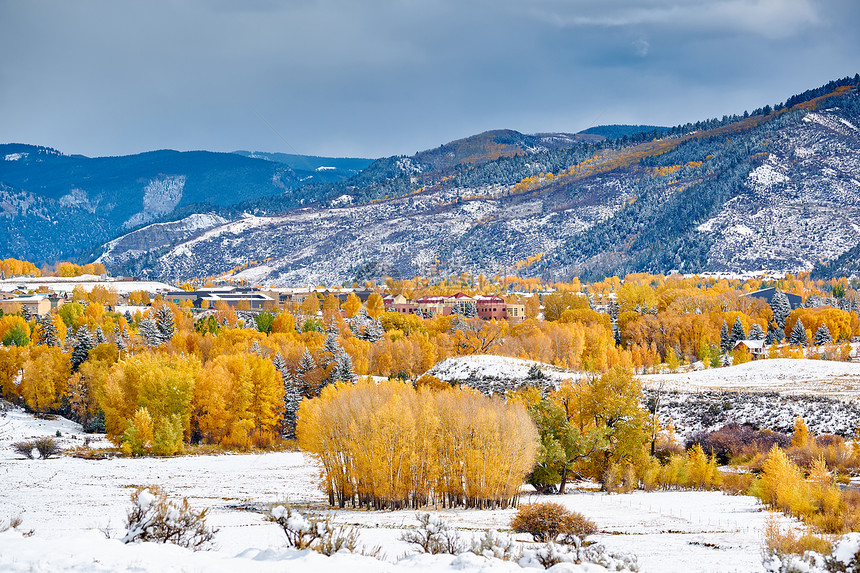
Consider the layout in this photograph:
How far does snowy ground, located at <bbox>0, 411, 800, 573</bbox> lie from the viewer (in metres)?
19.9

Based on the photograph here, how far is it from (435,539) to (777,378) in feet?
252

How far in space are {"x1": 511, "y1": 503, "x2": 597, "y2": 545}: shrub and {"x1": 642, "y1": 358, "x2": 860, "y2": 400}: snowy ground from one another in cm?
5536

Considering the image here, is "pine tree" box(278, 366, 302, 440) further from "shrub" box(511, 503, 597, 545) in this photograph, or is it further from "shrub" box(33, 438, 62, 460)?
"shrub" box(511, 503, 597, 545)

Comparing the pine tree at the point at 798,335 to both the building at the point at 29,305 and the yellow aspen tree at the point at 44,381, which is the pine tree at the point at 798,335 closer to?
the yellow aspen tree at the point at 44,381

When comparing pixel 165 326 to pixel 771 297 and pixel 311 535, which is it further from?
pixel 771 297

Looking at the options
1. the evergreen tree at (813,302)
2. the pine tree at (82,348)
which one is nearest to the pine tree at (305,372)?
the pine tree at (82,348)

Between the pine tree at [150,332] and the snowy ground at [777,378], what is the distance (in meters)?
64.1

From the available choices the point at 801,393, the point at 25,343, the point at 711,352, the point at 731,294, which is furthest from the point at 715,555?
the point at 731,294

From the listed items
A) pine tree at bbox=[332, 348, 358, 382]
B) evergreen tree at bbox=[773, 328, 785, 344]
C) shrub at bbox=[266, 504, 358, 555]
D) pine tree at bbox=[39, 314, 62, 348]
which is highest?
shrub at bbox=[266, 504, 358, 555]

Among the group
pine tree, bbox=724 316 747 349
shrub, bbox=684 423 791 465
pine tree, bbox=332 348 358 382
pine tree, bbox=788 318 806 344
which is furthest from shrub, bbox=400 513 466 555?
pine tree, bbox=788 318 806 344

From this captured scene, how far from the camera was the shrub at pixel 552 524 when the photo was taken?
27.8 m

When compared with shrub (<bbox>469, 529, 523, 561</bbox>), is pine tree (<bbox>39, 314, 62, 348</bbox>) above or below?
below

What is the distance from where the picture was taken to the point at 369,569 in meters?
20.0

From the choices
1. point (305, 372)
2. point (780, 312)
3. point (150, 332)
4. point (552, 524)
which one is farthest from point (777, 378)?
point (150, 332)
